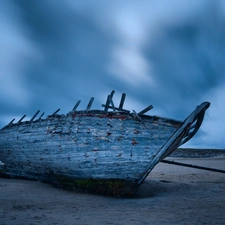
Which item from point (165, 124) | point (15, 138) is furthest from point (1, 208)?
point (15, 138)

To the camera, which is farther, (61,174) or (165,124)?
(61,174)

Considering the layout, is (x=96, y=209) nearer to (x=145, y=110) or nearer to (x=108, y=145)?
(x=108, y=145)

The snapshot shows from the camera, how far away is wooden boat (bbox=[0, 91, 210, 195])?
24.0 ft

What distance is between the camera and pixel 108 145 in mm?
7520

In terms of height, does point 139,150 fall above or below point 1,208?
above

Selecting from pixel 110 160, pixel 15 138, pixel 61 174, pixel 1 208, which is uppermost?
pixel 15 138

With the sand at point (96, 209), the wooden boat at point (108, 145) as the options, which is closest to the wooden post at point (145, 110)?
the wooden boat at point (108, 145)

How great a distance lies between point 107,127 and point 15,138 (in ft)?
16.4

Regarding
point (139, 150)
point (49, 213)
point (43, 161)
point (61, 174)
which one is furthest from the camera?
point (43, 161)

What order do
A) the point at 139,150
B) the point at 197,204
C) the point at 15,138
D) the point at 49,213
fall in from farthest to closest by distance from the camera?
the point at 15,138
the point at 139,150
the point at 197,204
the point at 49,213

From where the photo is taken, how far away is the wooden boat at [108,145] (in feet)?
24.0

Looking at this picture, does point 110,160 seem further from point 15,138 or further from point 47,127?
point 15,138

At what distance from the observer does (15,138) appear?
10.5 m

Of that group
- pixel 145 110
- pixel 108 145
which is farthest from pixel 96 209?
pixel 145 110
